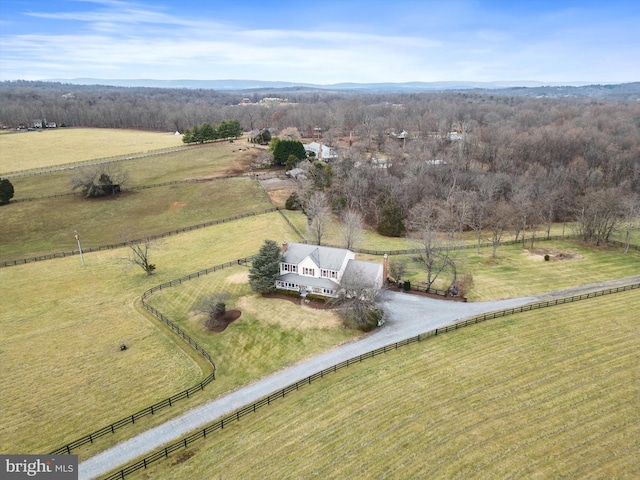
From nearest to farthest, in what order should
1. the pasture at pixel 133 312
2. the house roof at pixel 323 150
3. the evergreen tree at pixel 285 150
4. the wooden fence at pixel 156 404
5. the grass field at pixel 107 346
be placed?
the wooden fence at pixel 156 404
the grass field at pixel 107 346
the pasture at pixel 133 312
the evergreen tree at pixel 285 150
the house roof at pixel 323 150

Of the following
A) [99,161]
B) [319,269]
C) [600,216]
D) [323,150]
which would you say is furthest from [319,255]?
[99,161]

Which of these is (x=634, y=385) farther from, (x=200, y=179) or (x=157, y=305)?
(x=200, y=179)

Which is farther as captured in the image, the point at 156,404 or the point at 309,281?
the point at 309,281

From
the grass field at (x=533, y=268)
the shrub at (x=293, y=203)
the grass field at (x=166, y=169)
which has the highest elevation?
the grass field at (x=166, y=169)

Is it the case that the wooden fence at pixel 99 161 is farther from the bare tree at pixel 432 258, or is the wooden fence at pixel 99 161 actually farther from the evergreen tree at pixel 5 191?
the bare tree at pixel 432 258

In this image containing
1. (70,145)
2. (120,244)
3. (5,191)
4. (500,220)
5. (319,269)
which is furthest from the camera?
(70,145)

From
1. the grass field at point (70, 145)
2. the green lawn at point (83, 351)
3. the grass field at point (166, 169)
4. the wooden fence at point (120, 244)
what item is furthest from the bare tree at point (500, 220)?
the grass field at point (70, 145)

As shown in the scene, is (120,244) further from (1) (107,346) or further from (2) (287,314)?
(2) (287,314)

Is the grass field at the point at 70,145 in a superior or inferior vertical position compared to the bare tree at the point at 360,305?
superior
